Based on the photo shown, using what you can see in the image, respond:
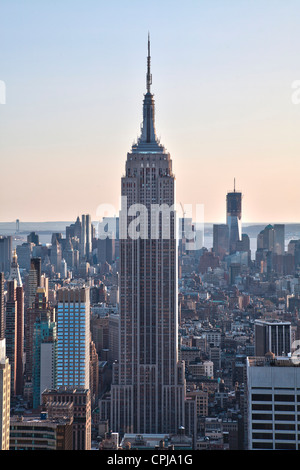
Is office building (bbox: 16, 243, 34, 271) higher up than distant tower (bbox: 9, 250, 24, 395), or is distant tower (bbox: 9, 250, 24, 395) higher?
office building (bbox: 16, 243, 34, 271)

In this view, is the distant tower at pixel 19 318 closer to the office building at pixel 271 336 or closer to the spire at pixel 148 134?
the spire at pixel 148 134

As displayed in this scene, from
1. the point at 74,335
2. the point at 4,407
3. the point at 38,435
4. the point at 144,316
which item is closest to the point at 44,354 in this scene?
the point at 74,335

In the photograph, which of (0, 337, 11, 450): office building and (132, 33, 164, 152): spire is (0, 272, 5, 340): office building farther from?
(0, 337, 11, 450): office building

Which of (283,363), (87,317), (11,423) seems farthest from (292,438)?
(87,317)

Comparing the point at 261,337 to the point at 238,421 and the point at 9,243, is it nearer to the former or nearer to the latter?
the point at 238,421

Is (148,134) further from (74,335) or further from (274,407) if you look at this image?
(274,407)

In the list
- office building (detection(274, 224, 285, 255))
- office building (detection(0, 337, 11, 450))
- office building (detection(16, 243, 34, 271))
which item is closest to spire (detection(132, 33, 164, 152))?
office building (detection(16, 243, 34, 271))

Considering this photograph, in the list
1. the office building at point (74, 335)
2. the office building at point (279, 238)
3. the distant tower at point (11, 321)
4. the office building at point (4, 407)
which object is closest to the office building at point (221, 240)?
the office building at point (279, 238)
